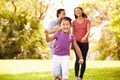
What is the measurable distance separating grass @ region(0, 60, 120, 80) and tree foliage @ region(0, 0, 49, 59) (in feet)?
0.42

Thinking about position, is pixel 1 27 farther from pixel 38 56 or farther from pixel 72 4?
pixel 72 4

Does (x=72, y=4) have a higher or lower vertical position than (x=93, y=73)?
higher

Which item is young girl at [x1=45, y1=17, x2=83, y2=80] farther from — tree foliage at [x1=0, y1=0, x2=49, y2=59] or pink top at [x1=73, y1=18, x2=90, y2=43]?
tree foliage at [x1=0, y1=0, x2=49, y2=59]

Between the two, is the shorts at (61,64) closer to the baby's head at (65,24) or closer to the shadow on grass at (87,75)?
the baby's head at (65,24)

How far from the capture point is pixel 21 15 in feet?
15.3

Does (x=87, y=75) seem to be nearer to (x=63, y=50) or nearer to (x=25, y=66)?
(x=25, y=66)

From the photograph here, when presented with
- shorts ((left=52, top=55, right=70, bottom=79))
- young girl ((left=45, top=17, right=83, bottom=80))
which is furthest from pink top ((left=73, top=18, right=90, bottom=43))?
shorts ((left=52, top=55, right=70, bottom=79))

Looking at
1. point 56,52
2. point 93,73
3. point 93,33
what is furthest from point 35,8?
point 56,52

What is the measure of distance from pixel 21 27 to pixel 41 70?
642mm

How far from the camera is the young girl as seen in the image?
3219mm

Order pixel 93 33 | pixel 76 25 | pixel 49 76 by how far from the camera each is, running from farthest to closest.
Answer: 1. pixel 93 33
2. pixel 49 76
3. pixel 76 25

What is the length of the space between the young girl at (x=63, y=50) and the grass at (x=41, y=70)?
43.8 inches

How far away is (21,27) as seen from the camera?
4.70m

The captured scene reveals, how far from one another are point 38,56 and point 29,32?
13.9 inches
